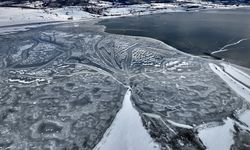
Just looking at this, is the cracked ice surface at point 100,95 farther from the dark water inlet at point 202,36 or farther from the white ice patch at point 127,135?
the dark water inlet at point 202,36

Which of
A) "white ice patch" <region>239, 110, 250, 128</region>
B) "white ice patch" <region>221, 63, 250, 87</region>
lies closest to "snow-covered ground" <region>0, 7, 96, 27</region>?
"white ice patch" <region>221, 63, 250, 87</region>

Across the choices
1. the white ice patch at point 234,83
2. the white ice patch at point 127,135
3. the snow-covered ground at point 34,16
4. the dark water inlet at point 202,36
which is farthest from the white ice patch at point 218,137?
the snow-covered ground at point 34,16

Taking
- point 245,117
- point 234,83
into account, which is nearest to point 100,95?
point 245,117

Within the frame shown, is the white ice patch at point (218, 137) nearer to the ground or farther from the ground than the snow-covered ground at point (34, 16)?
nearer to the ground

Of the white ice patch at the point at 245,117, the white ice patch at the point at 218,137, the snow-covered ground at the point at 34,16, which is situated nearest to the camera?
the white ice patch at the point at 218,137

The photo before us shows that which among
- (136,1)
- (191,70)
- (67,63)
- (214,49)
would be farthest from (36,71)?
(136,1)

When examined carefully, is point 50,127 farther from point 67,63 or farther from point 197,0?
point 197,0

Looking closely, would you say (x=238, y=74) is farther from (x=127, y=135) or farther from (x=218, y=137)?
(x=127, y=135)
